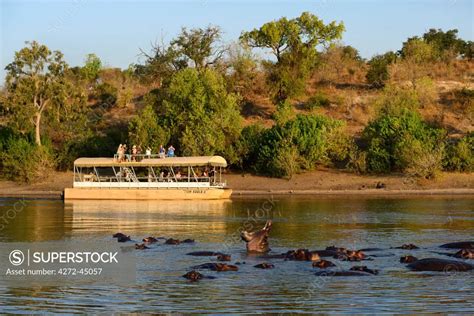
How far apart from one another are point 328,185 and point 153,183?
13057 mm

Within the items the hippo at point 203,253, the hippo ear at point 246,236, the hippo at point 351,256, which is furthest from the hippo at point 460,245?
the hippo at point 203,253

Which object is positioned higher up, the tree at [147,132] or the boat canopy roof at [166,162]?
the tree at [147,132]

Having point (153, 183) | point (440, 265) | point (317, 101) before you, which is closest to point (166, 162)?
point (153, 183)

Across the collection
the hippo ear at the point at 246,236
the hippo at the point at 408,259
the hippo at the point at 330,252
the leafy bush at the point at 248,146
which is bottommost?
the hippo at the point at 408,259

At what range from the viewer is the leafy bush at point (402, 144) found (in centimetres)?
6519

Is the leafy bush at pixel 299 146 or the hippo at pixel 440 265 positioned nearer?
the hippo at pixel 440 265

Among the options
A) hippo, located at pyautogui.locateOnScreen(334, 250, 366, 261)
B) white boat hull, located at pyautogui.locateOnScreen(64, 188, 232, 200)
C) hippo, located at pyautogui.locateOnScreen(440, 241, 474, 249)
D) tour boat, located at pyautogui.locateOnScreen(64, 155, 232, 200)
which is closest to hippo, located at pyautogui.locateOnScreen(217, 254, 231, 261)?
hippo, located at pyautogui.locateOnScreen(334, 250, 366, 261)

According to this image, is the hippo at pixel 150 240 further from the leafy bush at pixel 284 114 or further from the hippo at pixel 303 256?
the leafy bush at pixel 284 114

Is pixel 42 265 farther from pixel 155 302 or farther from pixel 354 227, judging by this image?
pixel 354 227

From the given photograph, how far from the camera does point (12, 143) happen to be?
241 ft

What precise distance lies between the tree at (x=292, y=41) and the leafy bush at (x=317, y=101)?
226 centimetres

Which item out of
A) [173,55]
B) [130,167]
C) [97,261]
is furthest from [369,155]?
[97,261]

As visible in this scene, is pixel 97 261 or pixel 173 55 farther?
pixel 173 55

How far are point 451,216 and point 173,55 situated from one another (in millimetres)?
43950
